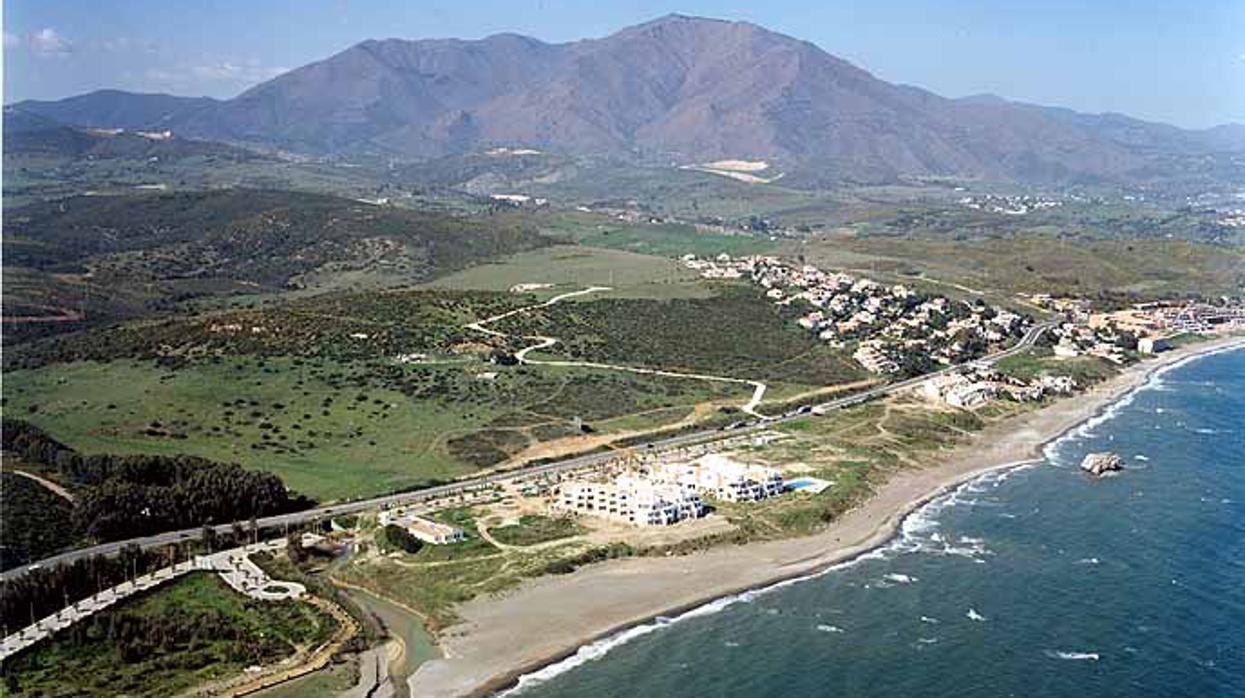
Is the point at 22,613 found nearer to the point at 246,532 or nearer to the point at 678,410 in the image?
the point at 246,532

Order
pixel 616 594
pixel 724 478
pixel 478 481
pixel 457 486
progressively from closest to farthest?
1. pixel 616 594
2. pixel 724 478
3. pixel 457 486
4. pixel 478 481

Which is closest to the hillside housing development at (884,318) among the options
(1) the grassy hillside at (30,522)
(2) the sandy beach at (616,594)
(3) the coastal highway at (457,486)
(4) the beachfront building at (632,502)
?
(3) the coastal highway at (457,486)

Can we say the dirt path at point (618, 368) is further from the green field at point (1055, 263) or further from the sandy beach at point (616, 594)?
the green field at point (1055, 263)

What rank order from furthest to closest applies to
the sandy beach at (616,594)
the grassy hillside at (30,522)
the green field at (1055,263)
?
the green field at (1055,263) → the grassy hillside at (30,522) → the sandy beach at (616,594)

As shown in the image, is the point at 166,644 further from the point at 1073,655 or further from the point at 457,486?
the point at 1073,655

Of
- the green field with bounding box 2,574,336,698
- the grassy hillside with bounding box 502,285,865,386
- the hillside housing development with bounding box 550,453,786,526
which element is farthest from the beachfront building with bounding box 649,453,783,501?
the grassy hillside with bounding box 502,285,865,386

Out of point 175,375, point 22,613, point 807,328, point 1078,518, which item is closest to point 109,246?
point 175,375

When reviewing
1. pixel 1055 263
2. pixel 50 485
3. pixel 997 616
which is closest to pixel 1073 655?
pixel 997 616
